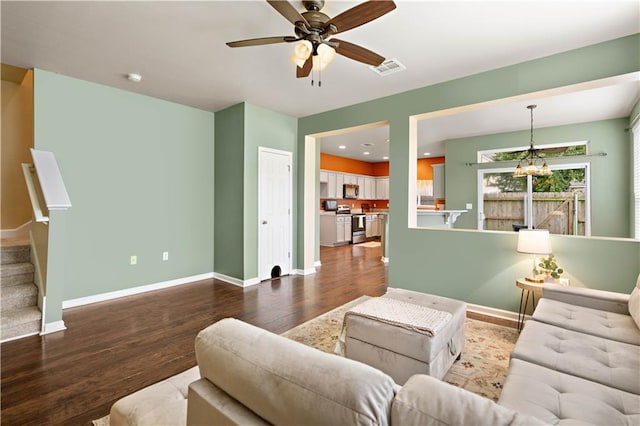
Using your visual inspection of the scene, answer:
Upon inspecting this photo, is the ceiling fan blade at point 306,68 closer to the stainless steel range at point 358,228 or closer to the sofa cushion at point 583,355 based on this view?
the sofa cushion at point 583,355

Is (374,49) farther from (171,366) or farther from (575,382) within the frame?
(171,366)

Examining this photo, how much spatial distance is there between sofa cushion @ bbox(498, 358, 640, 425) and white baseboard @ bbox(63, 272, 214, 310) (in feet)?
14.5

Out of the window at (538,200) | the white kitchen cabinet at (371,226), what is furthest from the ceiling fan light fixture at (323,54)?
the white kitchen cabinet at (371,226)

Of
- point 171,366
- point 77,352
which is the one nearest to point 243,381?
point 171,366

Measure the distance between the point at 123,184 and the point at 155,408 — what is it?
367cm

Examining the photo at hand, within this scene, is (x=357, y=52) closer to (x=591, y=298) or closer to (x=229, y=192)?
(x=591, y=298)

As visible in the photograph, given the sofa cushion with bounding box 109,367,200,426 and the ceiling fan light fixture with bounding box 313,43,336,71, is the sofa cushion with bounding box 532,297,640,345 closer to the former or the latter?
the sofa cushion with bounding box 109,367,200,426

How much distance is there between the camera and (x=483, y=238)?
3551mm

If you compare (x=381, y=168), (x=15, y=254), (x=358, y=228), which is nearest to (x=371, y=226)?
(x=358, y=228)

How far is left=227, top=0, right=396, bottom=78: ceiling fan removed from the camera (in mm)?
1917

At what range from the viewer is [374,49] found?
298 centimetres

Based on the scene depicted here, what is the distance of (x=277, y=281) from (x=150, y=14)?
373cm

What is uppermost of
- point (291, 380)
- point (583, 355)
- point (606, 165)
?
point (606, 165)

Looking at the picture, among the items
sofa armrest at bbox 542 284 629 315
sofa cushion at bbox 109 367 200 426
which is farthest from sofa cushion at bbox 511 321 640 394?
sofa cushion at bbox 109 367 200 426
